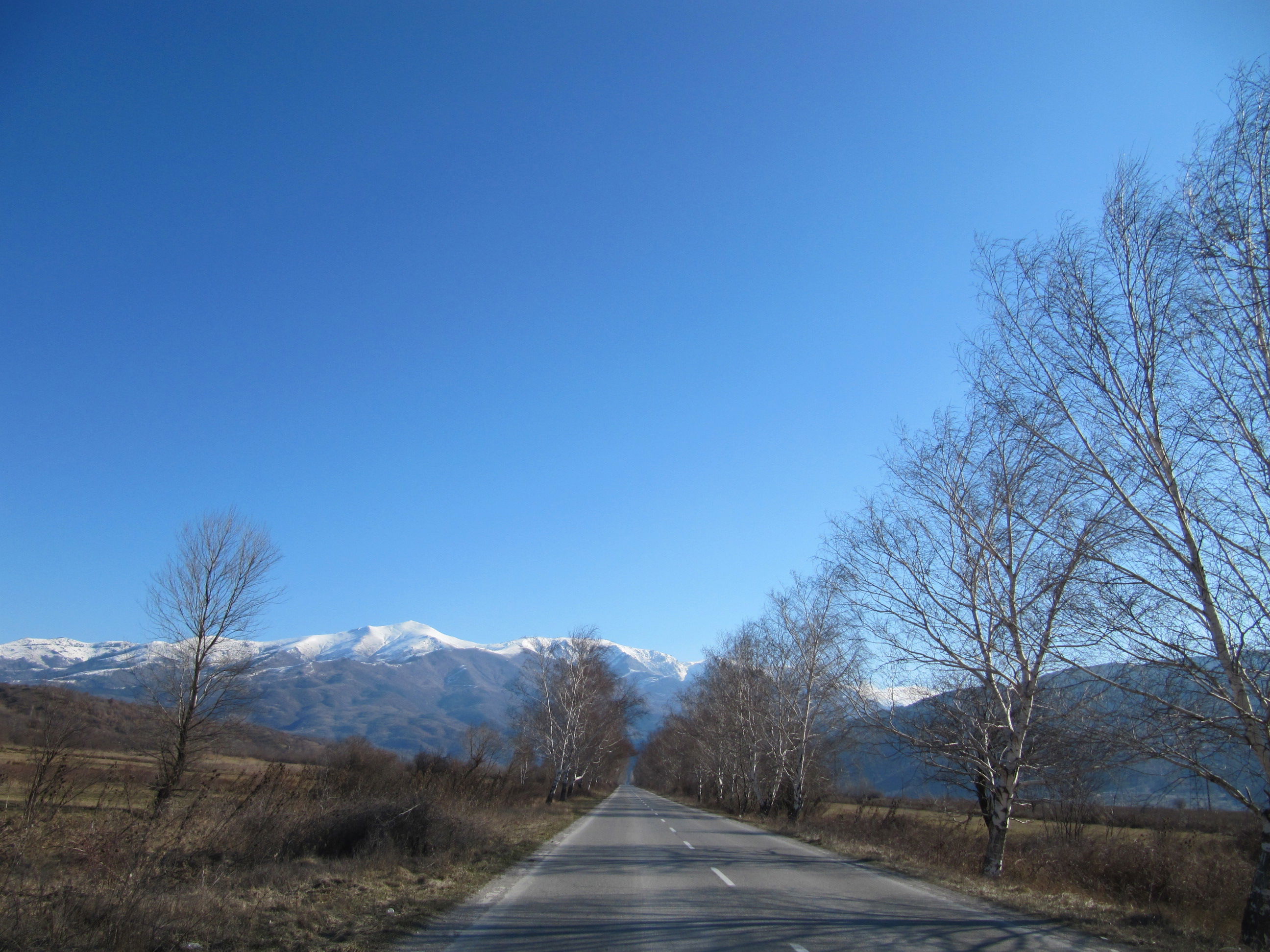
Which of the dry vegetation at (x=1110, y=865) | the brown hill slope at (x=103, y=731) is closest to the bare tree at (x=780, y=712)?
the dry vegetation at (x=1110, y=865)

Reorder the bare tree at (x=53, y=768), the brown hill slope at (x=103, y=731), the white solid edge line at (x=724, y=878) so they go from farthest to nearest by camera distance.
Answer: the brown hill slope at (x=103, y=731) → the white solid edge line at (x=724, y=878) → the bare tree at (x=53, y=768)

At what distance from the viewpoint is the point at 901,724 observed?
1709 cm

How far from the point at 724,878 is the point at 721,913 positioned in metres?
3.68

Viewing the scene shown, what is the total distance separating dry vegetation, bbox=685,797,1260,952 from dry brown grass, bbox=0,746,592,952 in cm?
953

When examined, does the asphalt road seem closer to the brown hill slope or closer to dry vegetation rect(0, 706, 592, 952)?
dry vegetation rect(0, 706, 592, 952)

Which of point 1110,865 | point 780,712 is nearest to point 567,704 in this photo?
point 780,712

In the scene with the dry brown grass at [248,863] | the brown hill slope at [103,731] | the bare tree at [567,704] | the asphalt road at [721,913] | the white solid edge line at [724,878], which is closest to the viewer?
the dry brown grass at [248,863]

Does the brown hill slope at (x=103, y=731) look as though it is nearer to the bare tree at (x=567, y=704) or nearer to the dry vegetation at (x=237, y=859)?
the dry vegetation at (x=237, y=859)

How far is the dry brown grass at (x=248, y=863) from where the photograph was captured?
671 cm

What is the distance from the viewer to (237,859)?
1149cm

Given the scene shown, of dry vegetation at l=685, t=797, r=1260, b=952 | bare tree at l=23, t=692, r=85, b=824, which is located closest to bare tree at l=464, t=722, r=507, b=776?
dry vegetation at l=685, t=797, r=1260, b=952

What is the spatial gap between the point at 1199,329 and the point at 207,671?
1146 inches

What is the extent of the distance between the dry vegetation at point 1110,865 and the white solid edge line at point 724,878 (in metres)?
4.30

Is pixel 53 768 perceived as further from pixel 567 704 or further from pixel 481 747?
pixel 567 704
